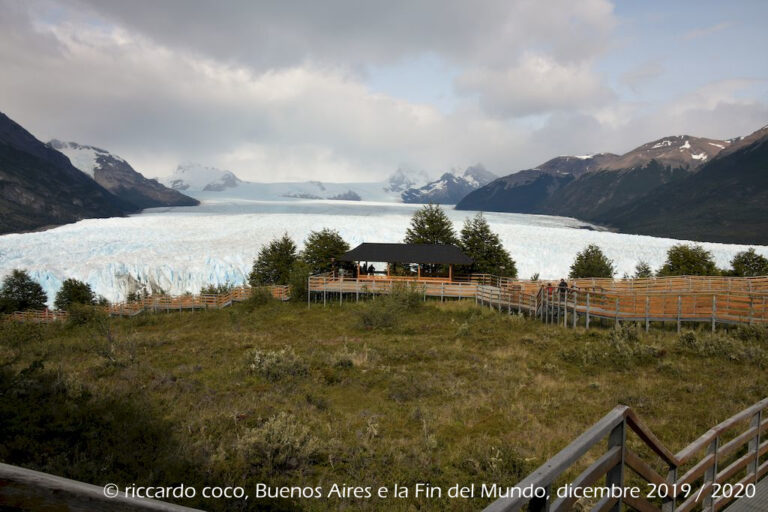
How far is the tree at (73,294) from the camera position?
167 feet

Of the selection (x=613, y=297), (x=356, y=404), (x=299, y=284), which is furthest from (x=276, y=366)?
(x=299, y=284)

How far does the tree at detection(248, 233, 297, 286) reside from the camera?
5703cm

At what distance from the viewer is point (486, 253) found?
50.5m

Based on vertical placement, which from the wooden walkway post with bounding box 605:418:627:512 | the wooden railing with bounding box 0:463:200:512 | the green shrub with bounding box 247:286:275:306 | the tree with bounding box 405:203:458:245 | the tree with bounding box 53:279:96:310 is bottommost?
the tree with bounding box 53:279:96:310

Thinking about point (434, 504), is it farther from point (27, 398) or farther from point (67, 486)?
point (27, 398)

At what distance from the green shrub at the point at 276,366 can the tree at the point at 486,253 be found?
3750 cm

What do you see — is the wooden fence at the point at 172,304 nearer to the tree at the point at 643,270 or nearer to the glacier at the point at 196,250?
the glacier at the point at 196,250

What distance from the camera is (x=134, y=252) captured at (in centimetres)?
6266

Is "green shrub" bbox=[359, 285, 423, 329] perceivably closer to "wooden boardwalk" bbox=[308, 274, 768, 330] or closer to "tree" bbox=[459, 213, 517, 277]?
"wooden boardwalk" bbox=[308, 274, 768, 330]

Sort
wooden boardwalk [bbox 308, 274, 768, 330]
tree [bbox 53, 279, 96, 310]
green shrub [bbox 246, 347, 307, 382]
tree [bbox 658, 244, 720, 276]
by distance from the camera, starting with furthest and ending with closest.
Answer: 1. tree [bbox 53, 279, 96, 310]
2. tree [bbox 658, 244, 720, 276]
3. wooden boardwalk [bbox 308, 274, 768, 330]
4. green shrub [bbox 246, 347, 307, 382]

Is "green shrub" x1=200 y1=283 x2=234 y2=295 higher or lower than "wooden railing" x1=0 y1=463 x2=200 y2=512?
lower

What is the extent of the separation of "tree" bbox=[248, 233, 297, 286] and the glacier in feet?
15.1

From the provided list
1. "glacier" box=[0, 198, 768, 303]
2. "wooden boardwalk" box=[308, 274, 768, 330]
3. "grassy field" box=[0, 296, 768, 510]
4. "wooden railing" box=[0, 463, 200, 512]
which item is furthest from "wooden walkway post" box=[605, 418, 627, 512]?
"glacier" box=[0, 198, 768, 303]

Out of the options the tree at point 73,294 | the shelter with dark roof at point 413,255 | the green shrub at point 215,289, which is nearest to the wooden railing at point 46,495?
the shelter with dark roof at point 413,255
